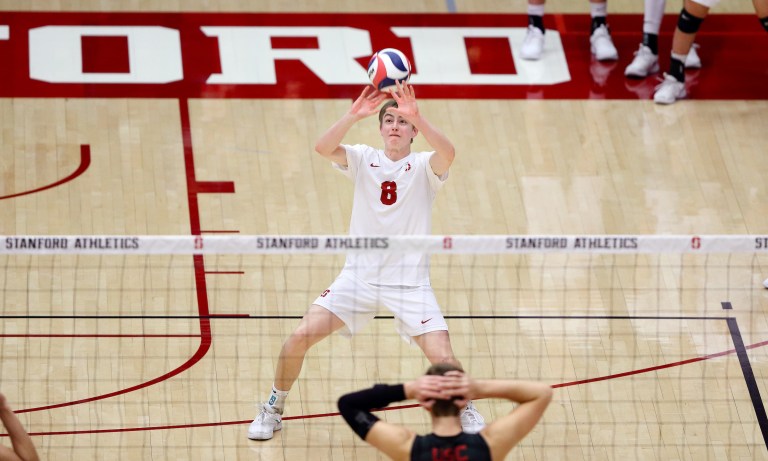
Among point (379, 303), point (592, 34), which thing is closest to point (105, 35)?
point (592, 34)

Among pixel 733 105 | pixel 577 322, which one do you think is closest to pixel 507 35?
pixel 733 105

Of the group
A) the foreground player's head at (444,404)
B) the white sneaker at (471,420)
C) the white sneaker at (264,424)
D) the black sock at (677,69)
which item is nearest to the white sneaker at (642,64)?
the black sock at (677,69)

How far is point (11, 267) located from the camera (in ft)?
40.8

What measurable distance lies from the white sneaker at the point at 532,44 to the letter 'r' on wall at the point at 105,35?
3.78 meters

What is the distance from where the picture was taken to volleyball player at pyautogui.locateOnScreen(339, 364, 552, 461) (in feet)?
25.6

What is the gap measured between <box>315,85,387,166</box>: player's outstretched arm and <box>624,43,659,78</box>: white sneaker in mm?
5940

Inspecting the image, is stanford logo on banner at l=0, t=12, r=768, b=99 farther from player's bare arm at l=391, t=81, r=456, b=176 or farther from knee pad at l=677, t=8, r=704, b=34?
player's bare arm at l=391, t=81, r=456, b=176

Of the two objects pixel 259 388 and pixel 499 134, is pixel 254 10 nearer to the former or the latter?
pixel 499 134

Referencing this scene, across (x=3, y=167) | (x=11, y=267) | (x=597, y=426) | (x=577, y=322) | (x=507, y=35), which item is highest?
(x=507, y=35)

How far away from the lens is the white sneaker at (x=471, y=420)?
1038 centimetres

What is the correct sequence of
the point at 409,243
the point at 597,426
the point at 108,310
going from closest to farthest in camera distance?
1. the point at 409,243
2. the point at 597,426
3. the point at 108,310

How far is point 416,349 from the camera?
11695 mm

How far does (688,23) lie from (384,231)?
6.10 m

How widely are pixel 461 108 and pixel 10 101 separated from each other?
4679mm
